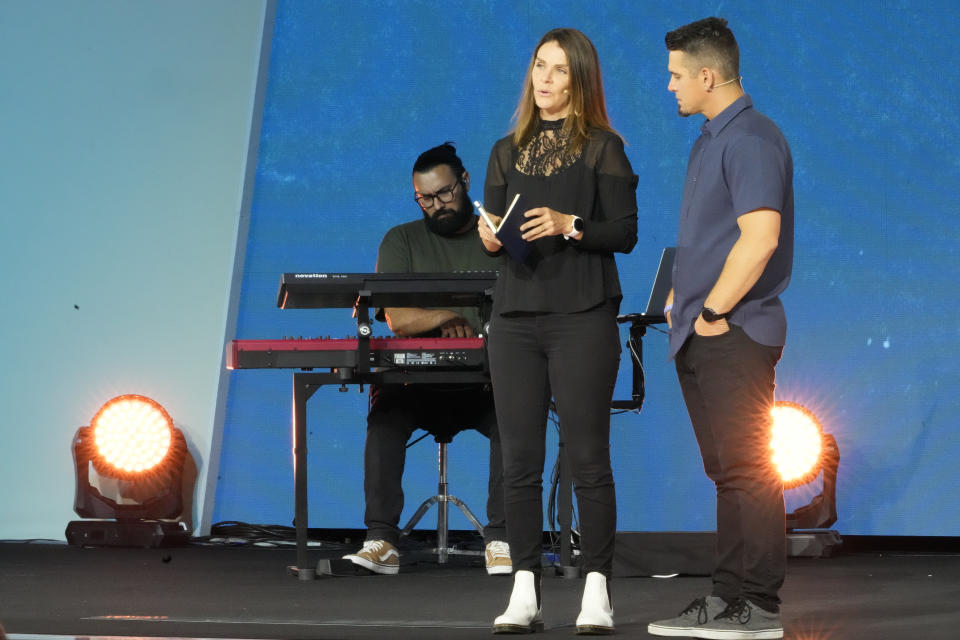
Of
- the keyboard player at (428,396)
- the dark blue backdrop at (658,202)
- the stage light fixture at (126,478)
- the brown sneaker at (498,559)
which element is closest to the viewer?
the brown sneaker at (498,559)

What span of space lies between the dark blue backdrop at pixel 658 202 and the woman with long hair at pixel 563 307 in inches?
86.6

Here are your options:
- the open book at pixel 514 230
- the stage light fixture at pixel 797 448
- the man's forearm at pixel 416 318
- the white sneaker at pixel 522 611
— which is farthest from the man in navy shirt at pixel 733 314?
the stage light fixture at pixel 797 448

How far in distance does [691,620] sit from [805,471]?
1.92 meters

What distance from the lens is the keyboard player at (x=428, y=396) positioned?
12.0 ft

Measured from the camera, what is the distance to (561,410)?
2486 mm

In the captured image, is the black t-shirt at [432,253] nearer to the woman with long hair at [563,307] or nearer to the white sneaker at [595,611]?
the woman with long hair at [563,307]

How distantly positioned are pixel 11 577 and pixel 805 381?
2.99 metres

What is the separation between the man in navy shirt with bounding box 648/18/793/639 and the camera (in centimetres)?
236

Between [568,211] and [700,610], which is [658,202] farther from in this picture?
[700,610]

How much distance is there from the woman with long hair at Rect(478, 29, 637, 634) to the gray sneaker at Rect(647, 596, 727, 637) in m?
0.12

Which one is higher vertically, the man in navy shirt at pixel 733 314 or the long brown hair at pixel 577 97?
the long brown hair at pixel 577 97

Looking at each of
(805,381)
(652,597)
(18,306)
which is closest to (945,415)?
(805,381)

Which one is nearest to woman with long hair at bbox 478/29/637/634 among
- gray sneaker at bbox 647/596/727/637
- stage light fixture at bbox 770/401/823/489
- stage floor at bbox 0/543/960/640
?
gray sneaker at bbox 647/596/727/637

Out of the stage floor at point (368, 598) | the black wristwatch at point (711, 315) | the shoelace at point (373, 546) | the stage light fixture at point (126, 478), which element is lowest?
the stage floor at point (368, 598)
